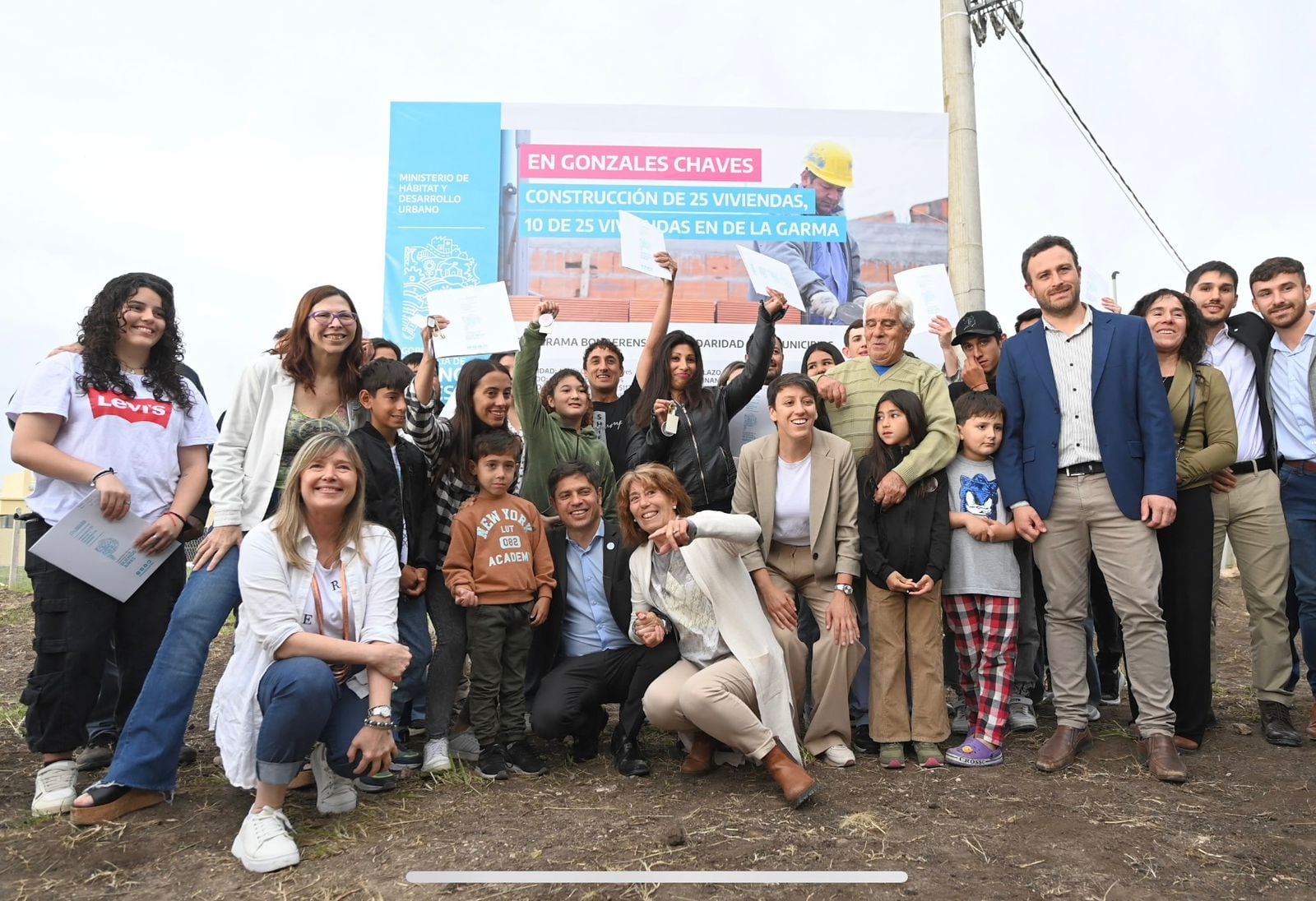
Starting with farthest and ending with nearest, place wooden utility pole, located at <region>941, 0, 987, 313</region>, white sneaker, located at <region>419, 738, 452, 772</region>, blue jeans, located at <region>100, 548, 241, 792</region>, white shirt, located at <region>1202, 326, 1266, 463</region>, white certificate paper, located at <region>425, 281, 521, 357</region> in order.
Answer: wooden utility pole, located at <region>941, 0, 987, 313</region> → white certificate paper, located at <region>425, 281, 521, 357</region> → white shirt, located at <region>1202, 326, 1266, 463</region> → white sneaker, located at <region>419, 738, 452, 772</region> → blue jeans, located at <region>100, 548, 241, 792</region>

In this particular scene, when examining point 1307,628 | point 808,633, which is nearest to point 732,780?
point 808,633

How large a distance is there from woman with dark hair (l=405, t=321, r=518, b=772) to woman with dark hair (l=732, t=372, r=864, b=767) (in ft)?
3.91

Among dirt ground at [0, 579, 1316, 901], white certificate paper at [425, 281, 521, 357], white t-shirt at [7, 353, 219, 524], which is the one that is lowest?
dirt ground at [0, 579, 1316, 901]

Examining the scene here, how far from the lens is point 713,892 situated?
8.00ft

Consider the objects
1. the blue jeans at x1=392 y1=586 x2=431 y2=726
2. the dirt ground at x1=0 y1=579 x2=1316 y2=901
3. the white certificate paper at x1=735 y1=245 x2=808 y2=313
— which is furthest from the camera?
the white certificate paper at x1=735 y1=245 x2=808 y2=313

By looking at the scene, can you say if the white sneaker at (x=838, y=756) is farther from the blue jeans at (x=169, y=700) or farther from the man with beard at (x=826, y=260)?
the man with beard at (x=826, y=260)

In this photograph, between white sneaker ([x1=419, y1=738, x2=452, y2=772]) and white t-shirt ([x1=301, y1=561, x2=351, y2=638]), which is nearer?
white t-shirt ([x1=301, y1=561, x2=351, y2=638])

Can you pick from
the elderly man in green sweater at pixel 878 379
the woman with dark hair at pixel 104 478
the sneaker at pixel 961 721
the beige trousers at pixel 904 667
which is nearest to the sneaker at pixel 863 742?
the beige trousers at pixel 904 667

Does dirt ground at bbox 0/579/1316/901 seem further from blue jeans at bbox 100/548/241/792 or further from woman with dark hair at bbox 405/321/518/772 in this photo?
woman with dark hair at bbox 405/321/518/772

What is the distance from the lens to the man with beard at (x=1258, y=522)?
3.92m

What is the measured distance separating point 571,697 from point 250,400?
69.5 inches

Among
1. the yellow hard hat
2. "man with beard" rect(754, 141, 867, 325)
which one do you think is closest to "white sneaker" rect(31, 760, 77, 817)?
"man with beard" rect(754, 141, 867, 325)

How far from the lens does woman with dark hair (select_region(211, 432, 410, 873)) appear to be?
2.82 meters

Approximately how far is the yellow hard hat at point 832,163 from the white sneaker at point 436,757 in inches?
199
